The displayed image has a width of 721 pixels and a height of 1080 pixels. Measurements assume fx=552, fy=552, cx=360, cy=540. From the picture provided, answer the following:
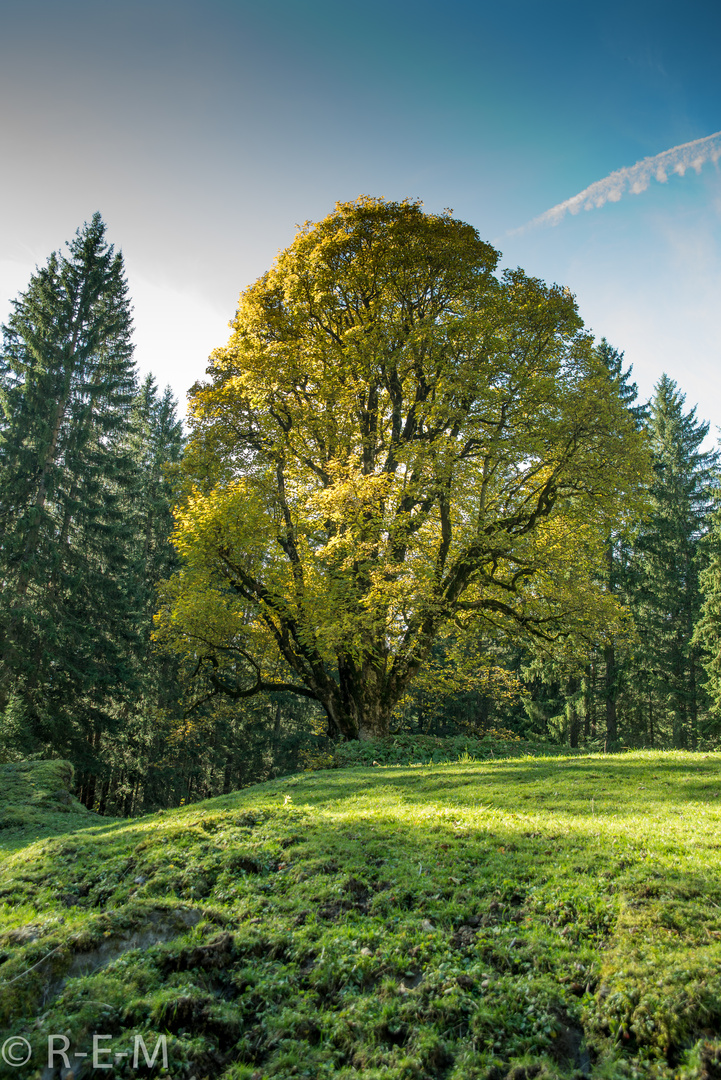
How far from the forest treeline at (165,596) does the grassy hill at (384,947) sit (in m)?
6.62

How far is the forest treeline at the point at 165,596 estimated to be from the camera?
1464cm

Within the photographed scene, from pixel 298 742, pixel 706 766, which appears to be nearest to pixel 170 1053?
pixel 706 766

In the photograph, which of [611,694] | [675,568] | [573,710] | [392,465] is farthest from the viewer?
[573,710]

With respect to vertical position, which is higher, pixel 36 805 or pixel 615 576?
pixel 615 576

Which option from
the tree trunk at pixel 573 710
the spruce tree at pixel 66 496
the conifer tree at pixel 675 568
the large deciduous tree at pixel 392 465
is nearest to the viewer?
the large deciduous tree at pixel 392 465

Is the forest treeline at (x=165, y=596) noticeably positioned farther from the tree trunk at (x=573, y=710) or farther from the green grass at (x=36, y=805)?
the green grass at (x=36, y=805)

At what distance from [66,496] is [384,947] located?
22217 mm

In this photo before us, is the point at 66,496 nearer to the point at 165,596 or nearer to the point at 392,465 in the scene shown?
the point at 165,596

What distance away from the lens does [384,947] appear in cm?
375

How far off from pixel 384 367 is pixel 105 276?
16.8 metres
